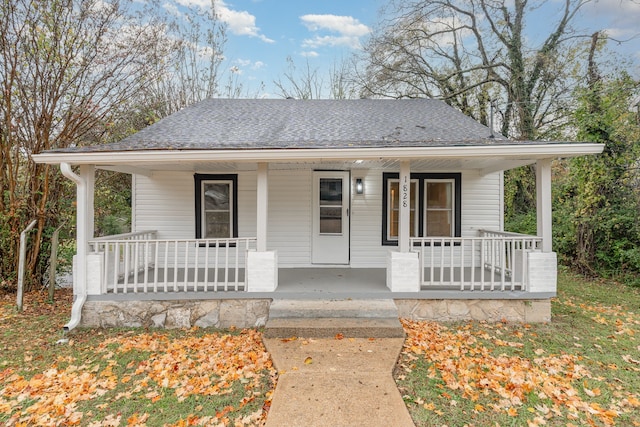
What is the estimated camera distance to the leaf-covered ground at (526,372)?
8.91 feet

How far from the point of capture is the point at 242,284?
4902 mm

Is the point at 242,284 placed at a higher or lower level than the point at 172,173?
lower

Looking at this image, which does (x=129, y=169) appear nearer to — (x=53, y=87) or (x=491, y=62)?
(x=53, y=87)

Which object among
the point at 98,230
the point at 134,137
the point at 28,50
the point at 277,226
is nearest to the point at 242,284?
the point at 277,226

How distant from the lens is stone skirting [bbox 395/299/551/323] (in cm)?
483

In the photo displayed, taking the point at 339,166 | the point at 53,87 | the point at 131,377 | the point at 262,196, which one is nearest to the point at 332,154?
the point at 262,196

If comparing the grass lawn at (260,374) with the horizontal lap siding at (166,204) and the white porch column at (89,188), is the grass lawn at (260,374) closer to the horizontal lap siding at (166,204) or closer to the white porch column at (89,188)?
the white porch column at (89,188)

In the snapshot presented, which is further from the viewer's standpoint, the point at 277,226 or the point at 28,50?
the point at 277,226

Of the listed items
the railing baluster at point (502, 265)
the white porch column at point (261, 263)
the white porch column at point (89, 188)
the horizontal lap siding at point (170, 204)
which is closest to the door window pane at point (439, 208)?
the railing baluster at point (502, 265)

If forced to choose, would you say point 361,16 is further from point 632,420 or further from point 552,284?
point 632,420

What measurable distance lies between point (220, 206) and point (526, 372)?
5.65 meters

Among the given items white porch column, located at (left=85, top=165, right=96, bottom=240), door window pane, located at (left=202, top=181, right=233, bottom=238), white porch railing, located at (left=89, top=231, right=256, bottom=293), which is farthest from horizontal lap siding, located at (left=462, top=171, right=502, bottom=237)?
white porch column, located at (left=85, top=165, right=96, bottom=240)

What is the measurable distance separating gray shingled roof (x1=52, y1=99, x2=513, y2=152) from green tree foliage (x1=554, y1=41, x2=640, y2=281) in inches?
112

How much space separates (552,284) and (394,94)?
38.0 feet
